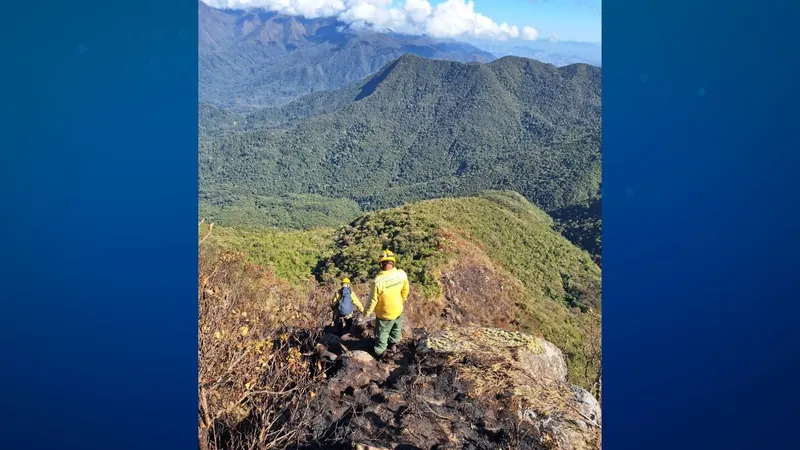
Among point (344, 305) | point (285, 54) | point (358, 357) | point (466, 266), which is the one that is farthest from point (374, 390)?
point (285, 54)

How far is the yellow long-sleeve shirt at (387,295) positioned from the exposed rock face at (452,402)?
0.30 meters

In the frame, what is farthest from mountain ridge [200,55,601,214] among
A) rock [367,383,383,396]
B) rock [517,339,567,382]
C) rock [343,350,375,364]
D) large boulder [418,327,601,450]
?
rock [367,383,383,396]

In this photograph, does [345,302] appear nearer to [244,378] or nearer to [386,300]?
[386,300]

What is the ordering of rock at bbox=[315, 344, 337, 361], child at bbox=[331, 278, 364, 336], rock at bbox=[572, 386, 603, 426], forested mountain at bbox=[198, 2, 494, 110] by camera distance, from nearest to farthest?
rock at bbox=[572, 386, 603, 426], rock at bbox=[315, 344, 337, 361], child at bbox=[331, 278, 364, 336], forested mountain at bbox=[198, 2, 494, 110]

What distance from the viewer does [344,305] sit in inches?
155

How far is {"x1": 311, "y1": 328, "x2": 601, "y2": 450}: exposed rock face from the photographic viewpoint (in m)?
3.19

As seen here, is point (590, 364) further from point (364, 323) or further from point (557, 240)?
point (557, 240)

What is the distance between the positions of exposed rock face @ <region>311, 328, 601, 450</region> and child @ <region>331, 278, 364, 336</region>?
12.8 inches

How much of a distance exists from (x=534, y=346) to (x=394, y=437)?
51.7 inches

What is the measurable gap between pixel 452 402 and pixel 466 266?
8.38ft

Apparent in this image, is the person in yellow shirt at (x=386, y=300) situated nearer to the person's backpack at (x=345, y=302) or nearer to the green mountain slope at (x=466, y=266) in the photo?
the person's backpack at (x=345, y=302)

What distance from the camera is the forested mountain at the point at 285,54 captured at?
45.6 ft

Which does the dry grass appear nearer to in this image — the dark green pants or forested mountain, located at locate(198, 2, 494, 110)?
the dark green pants

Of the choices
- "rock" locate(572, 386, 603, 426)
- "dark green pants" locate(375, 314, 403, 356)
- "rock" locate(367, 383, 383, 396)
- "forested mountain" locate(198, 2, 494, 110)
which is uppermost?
"forested mountain" locate(198, 2, 494, 110)
